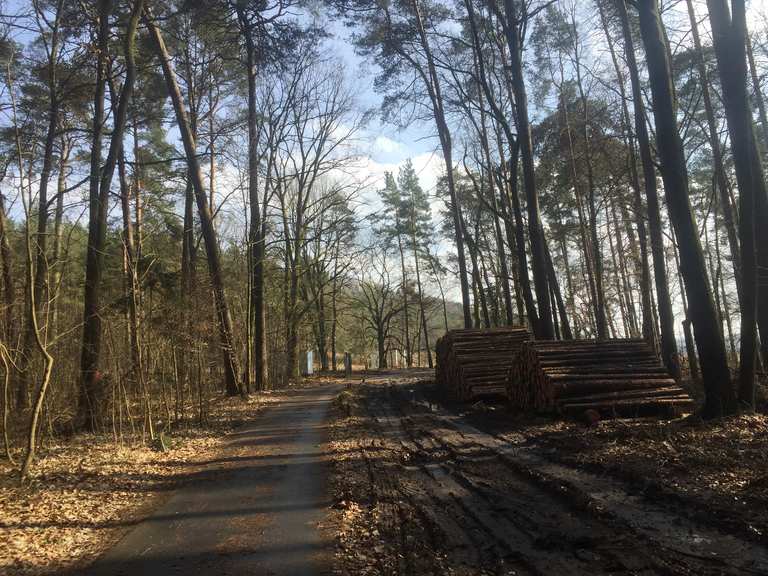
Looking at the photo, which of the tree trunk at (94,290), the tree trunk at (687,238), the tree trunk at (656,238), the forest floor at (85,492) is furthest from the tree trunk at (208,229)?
the tree trunk at (656,238)

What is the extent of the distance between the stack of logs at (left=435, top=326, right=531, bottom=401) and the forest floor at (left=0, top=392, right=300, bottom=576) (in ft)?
21.3

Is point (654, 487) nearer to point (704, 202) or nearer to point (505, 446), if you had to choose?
point (505, 446)

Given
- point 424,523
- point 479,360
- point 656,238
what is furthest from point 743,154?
point 479,360

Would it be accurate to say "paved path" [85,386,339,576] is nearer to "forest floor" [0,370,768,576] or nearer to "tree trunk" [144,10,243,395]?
"forest floor" [0,370,768,576]

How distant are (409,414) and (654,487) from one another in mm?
7592

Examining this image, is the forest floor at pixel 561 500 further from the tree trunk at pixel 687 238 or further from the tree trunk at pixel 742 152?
the tree trunk at pixel 742 152

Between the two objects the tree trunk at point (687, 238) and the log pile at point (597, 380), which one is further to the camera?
the log pile at point (597, 380)

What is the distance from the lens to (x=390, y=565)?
4180 millimetres

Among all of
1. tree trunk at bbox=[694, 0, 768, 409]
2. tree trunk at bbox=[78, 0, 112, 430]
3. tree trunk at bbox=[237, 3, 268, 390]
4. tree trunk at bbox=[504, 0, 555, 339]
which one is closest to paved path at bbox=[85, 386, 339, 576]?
tree trunk at bbox=[78, 0, 112, 430]

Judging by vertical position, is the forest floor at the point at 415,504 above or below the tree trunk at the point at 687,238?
below

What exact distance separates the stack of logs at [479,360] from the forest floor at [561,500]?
14.8ft

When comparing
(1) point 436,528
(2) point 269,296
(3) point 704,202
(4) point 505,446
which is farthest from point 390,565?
(3) point 704,202

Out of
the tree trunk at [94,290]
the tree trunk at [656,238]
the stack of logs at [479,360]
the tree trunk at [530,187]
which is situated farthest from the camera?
the tree trunk at [530,187]

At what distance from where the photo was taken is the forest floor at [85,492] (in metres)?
4.97
